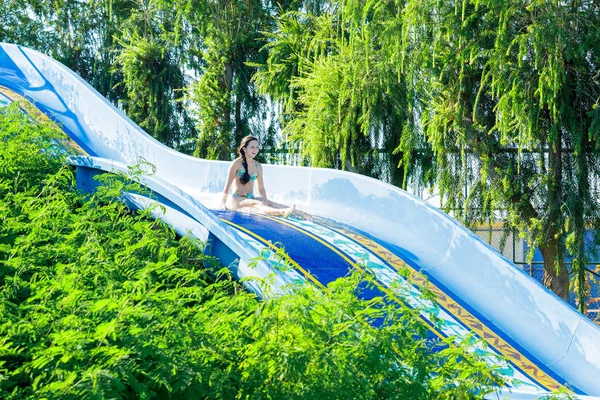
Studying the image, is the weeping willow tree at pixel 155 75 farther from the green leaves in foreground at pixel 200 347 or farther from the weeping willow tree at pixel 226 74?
the green leaves in foreground at pixel 200 347

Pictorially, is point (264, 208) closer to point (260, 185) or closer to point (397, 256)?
point (260, 185)

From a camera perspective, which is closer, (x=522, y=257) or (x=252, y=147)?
(x=252, y=147)

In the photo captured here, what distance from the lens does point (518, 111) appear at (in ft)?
32.3

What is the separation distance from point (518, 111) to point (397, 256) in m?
2.66

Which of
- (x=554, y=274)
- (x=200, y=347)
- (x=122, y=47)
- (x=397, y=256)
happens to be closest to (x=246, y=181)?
(x=397, y=256)

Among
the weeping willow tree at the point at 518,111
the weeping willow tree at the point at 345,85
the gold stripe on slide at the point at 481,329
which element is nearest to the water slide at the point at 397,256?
the gold stripe on slide at the point at 481,329

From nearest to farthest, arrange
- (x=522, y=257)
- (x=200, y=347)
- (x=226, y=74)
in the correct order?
(x=200, y=347)
(x=522, y=257)
(x=226, y=74)

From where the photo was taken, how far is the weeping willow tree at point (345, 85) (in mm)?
11711

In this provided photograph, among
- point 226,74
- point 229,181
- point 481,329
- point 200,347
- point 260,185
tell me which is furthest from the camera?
point 226,74

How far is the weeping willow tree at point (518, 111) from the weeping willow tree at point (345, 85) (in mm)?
684

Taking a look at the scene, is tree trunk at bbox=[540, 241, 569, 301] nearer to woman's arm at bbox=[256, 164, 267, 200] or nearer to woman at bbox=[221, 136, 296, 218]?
woman at bbox=[221, 136, 296, 218]

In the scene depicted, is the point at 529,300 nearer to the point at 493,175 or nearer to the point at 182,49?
the point at 493,175

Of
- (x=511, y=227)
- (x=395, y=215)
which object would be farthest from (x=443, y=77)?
(x=395, y=215)

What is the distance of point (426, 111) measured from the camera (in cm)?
1184
